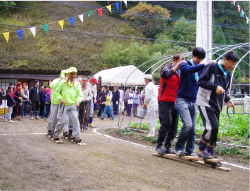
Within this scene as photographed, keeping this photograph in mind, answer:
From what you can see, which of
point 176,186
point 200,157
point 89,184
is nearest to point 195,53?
point 200,157

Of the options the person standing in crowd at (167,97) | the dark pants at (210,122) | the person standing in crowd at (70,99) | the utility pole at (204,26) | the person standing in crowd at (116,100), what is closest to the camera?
the dark pants at (210,122)

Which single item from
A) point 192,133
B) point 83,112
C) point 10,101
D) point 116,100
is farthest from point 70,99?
point 116,100

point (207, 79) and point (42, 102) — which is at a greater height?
point (207, 79)

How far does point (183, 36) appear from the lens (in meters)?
45.8

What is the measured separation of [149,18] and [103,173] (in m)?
47.8

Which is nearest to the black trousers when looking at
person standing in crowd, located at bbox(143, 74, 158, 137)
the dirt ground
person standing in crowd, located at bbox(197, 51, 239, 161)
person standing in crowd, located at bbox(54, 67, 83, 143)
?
the dirt ground

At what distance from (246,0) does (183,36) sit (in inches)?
630

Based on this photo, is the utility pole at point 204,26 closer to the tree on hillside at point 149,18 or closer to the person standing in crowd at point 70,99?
the person standing in crowd at point 70,99

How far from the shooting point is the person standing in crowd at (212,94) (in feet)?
16.1

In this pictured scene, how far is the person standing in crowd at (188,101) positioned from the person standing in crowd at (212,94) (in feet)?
1.25

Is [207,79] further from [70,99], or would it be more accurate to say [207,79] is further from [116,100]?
[116,100]

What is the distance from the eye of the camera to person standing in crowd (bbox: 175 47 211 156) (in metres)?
5.34

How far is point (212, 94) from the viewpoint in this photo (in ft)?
16.3

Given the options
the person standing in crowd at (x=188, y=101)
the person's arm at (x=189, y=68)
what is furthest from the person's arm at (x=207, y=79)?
the person standing in crowd at (x=188, y=101)
